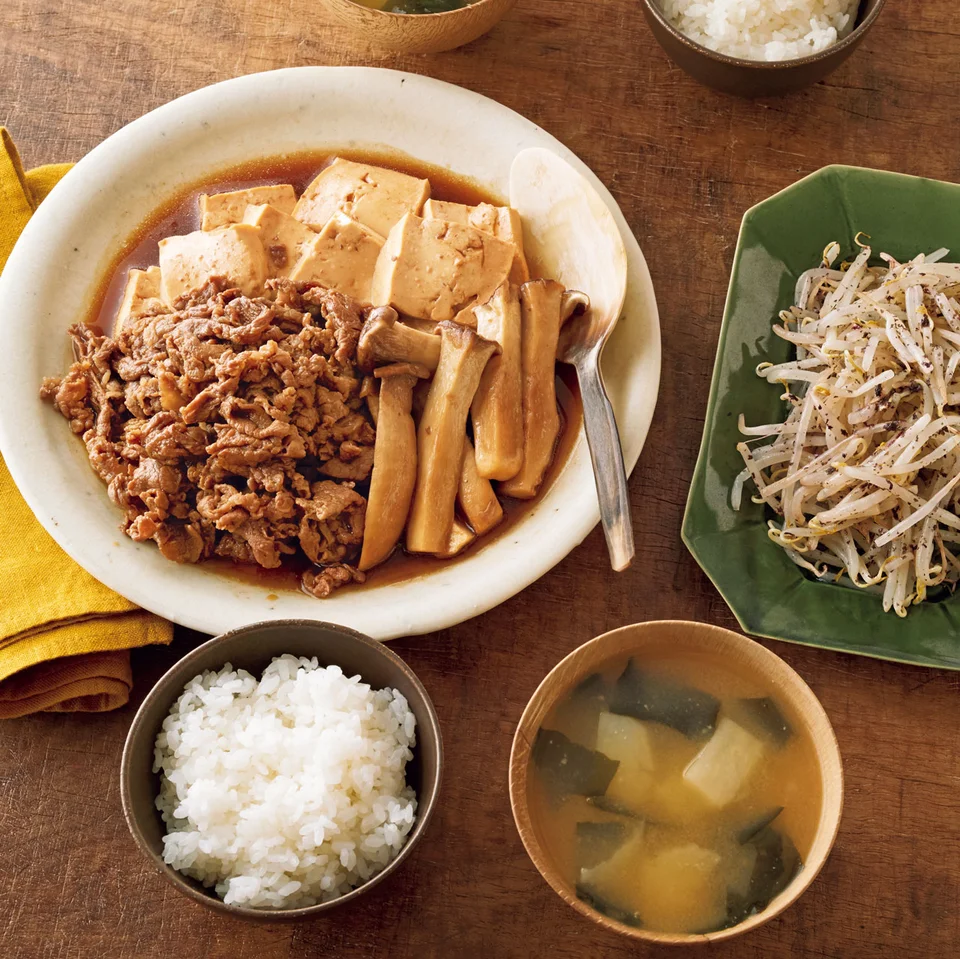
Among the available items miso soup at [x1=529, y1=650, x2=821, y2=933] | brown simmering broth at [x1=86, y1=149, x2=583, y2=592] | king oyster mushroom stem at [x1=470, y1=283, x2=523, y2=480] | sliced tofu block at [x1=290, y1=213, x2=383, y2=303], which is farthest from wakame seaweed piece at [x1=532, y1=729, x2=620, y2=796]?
sliced tofu block at [x1=290, y1=213, x2=383, y2=303]

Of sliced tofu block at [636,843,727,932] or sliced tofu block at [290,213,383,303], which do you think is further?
sliced tofu block at [290,213,383,303]

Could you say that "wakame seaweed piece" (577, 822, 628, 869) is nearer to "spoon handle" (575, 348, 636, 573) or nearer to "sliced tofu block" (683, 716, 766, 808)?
"sliced tofu block" (683, 716, 766, 808)

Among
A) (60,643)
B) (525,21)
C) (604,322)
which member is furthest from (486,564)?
(525,21)

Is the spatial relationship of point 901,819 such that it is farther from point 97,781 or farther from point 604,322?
point 97,781

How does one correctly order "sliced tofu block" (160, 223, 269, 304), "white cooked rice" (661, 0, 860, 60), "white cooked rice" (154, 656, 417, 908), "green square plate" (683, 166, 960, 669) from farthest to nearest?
"white cooked rice" (661, 0, 860, 60) → "sliced tofu block" (160, 223, 269, 304) → "green square plate" (683, 166, 960, 669) → "white cooked rice" (154, 656, 417, 908)

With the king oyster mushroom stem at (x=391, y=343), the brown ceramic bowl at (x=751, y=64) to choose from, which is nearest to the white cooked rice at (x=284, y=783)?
the king oyster mushroom stem at (x=391, y=343)

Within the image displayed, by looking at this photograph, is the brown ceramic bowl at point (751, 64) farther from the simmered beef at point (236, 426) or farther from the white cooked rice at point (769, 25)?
the simmered beef at point (236, 426)
